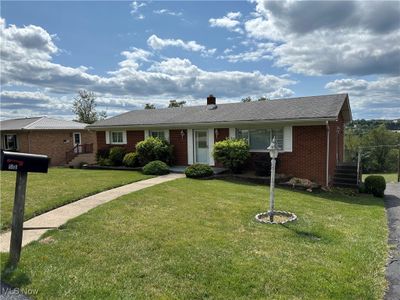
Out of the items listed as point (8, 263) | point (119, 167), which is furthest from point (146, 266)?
point (119, 167)

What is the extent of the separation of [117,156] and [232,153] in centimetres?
772

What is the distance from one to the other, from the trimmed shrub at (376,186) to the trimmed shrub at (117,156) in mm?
12767

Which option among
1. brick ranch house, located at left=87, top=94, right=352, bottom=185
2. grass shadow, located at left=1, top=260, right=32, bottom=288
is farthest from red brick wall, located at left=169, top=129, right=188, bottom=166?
grass shadow, located at left=1, top=260, right=32, bottom=288

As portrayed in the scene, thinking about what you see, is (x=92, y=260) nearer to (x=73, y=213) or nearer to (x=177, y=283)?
(x=177, y=283)

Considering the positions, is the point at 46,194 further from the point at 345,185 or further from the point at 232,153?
the point at 345,185

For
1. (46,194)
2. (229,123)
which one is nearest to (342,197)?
(229,123)

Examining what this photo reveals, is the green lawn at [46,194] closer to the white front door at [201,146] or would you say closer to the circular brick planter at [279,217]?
the white front door at [201,146]

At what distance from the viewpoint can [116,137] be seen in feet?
66.8

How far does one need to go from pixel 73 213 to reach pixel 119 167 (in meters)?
10.7

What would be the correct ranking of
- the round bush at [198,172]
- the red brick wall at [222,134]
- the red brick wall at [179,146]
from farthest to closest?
the red brick wall at [179,146] < the red brick wall at [222,134] < the round bush at [198,172]

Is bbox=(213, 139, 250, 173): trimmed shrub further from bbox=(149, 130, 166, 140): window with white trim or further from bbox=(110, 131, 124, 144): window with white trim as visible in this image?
bbox=(110, 131, 124, 144): window with white trim

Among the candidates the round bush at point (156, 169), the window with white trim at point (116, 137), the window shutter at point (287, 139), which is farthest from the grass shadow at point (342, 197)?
the window with white trim at point (116, 137)

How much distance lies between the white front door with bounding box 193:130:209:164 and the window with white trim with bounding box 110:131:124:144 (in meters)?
5.37

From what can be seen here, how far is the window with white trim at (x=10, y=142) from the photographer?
85.5 feet
